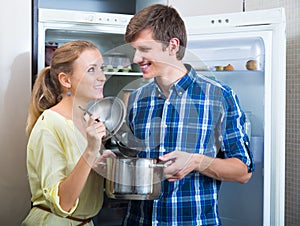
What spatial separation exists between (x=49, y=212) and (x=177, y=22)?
27.5 inches

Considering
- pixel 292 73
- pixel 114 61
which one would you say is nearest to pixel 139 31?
pixel 114 61

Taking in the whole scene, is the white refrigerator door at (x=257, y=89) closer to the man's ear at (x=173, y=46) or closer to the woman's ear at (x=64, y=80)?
the man's ear at (x=173, y=46)

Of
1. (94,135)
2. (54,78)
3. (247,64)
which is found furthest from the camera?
(247,64)

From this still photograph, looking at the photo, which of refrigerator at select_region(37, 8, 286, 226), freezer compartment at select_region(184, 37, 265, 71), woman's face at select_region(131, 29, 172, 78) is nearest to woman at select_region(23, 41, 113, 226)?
woman's face at select_region(131, 29, 172, 78)

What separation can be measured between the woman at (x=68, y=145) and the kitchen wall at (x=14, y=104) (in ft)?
1.58

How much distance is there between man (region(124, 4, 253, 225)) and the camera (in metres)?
1.24

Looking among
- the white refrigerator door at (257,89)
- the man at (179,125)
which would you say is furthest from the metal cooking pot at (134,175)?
the white refrigerator door at (257,89)

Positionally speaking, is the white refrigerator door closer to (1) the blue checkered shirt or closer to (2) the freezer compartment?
(2) the freezer compartment

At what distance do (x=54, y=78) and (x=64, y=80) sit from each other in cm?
6

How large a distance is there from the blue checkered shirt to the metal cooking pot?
0.14ft

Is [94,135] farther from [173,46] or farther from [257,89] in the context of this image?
[257,89]

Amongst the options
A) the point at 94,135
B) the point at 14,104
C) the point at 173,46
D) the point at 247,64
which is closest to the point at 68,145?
the point at 94,135

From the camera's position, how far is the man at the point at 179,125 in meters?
1.24

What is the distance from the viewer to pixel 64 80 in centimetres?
139
